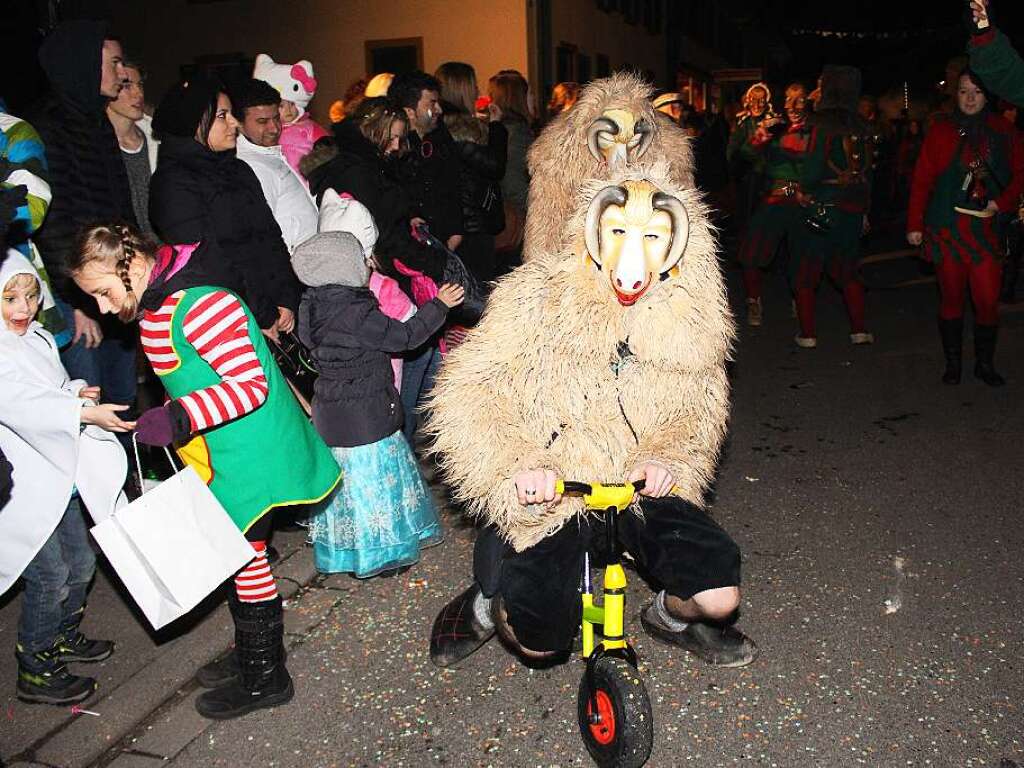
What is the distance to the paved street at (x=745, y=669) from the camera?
311 cm

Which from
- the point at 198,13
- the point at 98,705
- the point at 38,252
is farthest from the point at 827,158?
the point at 198,13

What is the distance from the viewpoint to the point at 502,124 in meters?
7.12

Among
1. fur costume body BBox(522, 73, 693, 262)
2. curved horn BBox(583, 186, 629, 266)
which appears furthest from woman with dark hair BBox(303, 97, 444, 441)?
curved horn BBox(583, 186, 629, 266)

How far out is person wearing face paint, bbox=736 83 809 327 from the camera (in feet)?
25.3

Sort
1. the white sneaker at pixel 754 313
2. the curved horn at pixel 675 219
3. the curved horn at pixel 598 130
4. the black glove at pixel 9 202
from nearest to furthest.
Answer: the black glove at pixel 9 202 < the curved horn at pixel 675 219 < the curved horn at pixel 598 130 < the white sneaker at pixel 754 313

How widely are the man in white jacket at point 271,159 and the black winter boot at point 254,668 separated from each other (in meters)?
2.10

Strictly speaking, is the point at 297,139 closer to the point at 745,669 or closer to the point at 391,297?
the point at 391,297

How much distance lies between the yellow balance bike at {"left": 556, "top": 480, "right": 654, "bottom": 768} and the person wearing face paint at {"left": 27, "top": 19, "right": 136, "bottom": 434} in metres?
2.81

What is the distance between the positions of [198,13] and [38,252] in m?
15.0

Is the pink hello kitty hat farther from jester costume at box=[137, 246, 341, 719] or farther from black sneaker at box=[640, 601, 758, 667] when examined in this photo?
black sneaker at box=[640, 601, 758, 667]

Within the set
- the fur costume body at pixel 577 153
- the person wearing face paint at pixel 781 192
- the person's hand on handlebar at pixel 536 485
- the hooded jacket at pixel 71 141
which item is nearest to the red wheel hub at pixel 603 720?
the person's hand on handlebar at pixel 536 485

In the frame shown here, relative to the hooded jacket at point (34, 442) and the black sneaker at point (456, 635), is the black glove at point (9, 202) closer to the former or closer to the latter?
the hooded jacket at point (34, 442)

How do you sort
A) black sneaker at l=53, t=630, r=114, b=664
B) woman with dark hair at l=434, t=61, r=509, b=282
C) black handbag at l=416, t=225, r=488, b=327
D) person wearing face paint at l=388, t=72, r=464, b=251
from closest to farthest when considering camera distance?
black sneaker at l=53, t=630, r=114, b=664 < black handbag at l=416, t=225, r=488, b=327 < person wearing face paint at l=388, t=72, r=464, b=251 < woman with dark hair at l=434, t=61, r=509, b=282

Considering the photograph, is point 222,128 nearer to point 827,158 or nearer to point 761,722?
point 761,722
